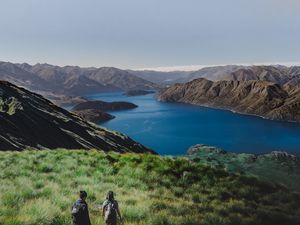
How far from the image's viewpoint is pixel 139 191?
19.6 m

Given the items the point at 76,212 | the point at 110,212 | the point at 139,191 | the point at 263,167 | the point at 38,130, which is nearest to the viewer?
the point at 76,212

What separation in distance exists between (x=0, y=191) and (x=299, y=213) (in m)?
12.7

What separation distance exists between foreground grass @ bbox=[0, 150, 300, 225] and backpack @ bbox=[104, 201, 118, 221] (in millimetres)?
751

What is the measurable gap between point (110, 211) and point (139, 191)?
6.15m

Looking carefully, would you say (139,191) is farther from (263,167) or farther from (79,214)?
(263,167)

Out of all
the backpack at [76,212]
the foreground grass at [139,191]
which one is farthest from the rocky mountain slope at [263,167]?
the backpack at [76,212]

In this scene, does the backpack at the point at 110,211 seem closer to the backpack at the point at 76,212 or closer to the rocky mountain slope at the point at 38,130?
the backpack at the point at 76,212

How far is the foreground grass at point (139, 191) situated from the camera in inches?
592

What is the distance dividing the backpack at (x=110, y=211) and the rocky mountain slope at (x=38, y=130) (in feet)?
161

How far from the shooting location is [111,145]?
9194 cm

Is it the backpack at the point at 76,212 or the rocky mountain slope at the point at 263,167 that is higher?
the backpack at the point at 76,212

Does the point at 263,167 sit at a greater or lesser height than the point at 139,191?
lesser

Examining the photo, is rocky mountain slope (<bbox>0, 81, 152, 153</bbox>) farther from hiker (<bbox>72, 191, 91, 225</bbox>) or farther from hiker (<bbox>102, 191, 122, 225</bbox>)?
hiker (<bbox>72, 191, 91, 225</bbox>)

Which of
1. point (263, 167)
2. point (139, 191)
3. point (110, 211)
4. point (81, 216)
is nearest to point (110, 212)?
point (110, 211)
